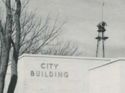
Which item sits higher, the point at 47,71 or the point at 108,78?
the point at 47,71

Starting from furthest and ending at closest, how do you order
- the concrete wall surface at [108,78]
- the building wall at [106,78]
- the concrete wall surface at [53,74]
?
the concrete wall surface at [53,74] → the building wall at [106,78] → the concrete wall surface at [108,78]

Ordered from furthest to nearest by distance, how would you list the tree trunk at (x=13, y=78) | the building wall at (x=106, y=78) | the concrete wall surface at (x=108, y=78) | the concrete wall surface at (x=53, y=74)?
1. the concrete wall surface at (x=53, y=74)
2. the building wall at (x=106, y=78)
3. the concrete wall surface at (x=108, y=78)
4. the tree trunk at (x=13, y=78)

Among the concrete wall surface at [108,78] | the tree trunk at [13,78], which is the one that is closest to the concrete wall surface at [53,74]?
the concrete wall surface at [108,78]

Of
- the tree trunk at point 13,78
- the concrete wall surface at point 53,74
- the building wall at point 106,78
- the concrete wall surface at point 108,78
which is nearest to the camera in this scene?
the tree trunk at point 13,78

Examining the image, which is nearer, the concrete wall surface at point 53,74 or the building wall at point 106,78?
the building wall at point 106,78

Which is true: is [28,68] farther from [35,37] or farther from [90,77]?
[35,37]

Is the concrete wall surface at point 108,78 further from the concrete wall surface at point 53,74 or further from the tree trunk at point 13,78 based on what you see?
the tree trunk at point 13,78

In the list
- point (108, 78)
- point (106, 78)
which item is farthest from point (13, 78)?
point (106, 78)

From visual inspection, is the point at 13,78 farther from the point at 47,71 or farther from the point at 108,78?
the point at 47,71

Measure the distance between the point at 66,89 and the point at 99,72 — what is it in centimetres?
299

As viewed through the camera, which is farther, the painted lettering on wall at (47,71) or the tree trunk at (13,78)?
the painted lettering on wall at (47,71)

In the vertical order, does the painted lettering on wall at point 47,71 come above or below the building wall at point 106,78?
above

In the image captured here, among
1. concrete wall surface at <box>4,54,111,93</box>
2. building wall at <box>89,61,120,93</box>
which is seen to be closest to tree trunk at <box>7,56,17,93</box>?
building wall at <box>89,61,120,93</box>

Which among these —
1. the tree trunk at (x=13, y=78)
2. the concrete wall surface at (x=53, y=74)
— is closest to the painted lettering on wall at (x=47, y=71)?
the concrete wall surface at (x=53, y=74)
